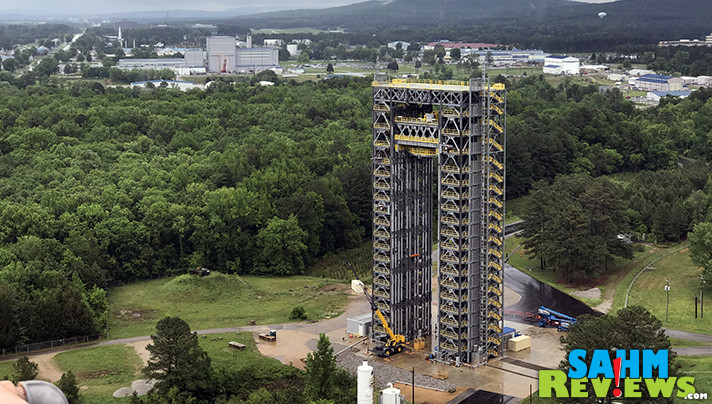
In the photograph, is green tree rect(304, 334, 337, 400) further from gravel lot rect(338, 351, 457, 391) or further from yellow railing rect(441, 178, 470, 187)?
yellow railing rect(441, 178, 470, 187)

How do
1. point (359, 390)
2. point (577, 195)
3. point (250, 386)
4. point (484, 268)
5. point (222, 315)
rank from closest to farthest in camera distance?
point (359, 390) → point (250, 386) → point (484, 268) → point (222, 315) → point (577, 195)

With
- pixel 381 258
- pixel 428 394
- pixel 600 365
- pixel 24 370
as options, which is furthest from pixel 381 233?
pixel 24 370

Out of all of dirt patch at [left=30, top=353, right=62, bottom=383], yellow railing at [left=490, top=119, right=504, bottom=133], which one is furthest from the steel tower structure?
dirt patch at [left=30, top=353, right=62, bottom=383]

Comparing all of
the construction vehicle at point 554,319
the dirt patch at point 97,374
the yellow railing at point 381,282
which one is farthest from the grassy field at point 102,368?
the construction vehicle at point 554,319

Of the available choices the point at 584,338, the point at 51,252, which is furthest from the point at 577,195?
the point at 51,252

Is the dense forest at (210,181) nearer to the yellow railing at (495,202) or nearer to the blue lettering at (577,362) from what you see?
the yellow railing at (495,202)

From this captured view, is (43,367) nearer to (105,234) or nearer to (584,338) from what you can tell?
(105,234)

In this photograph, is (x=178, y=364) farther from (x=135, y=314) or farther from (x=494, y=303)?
(x=135, y=314)
